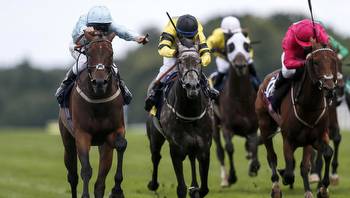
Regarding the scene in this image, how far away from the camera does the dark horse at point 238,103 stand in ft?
56.1

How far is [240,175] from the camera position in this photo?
20703 mm

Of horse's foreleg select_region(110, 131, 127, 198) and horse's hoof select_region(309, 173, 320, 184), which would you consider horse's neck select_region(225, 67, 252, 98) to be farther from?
horse's foreleg select_region(110, 131, 127, 198)

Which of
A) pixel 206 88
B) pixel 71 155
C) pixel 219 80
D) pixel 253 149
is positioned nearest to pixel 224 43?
pixel 219 80

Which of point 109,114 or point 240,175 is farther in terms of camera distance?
point 240,175

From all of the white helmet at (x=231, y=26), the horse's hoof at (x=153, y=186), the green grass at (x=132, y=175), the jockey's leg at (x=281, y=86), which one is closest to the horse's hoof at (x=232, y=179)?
the green grass at (x=132, y=175)

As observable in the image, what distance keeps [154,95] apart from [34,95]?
84163 millimetres

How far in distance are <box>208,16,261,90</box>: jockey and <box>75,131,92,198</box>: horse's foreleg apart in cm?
553

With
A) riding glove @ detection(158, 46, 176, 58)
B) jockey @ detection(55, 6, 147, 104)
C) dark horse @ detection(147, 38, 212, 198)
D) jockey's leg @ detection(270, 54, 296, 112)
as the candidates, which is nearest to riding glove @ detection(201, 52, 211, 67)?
dark horse @ detection(147, 38, 212, 198)

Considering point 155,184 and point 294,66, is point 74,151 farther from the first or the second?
point 294,66

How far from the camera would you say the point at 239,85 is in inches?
688

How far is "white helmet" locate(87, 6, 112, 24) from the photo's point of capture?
12641 mm

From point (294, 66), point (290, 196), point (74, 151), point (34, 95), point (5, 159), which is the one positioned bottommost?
point (34, 95)

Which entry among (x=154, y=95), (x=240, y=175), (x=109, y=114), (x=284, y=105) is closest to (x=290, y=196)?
(x=284, y=105)

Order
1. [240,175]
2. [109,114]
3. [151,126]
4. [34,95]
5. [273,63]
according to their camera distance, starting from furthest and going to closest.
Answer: [34,95]
[273,63]
[240,175]
[151,126]
[109,114]
